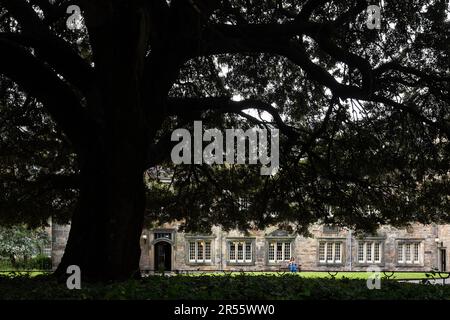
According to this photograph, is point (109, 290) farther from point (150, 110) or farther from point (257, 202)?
point (257, 202)

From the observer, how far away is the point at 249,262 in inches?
1903

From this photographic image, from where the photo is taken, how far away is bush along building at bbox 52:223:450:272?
47.8 metres

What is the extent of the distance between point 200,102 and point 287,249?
129 ft

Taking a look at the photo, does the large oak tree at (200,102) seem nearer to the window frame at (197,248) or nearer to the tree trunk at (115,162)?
the tree trunk at (115,162)

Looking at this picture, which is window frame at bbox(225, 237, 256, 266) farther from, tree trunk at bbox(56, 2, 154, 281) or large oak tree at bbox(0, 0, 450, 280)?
tree trunk at bbox(56, 2, 154, 281)

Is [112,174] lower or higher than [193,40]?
lower

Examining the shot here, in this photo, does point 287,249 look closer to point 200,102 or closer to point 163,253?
point 163,253

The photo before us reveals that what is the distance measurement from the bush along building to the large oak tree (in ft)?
96.1

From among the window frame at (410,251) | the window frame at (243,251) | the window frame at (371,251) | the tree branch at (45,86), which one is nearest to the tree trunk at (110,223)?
the tree branch at (45,86)

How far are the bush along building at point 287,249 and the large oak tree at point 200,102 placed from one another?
29.3 metres

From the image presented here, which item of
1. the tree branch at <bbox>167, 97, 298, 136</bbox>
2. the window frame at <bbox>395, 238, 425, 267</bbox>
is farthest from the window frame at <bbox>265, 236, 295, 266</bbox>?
the tree branch at <bbox>167, 97, 298, 136</bbox>

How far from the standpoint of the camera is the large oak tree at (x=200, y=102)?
30.6 ft
